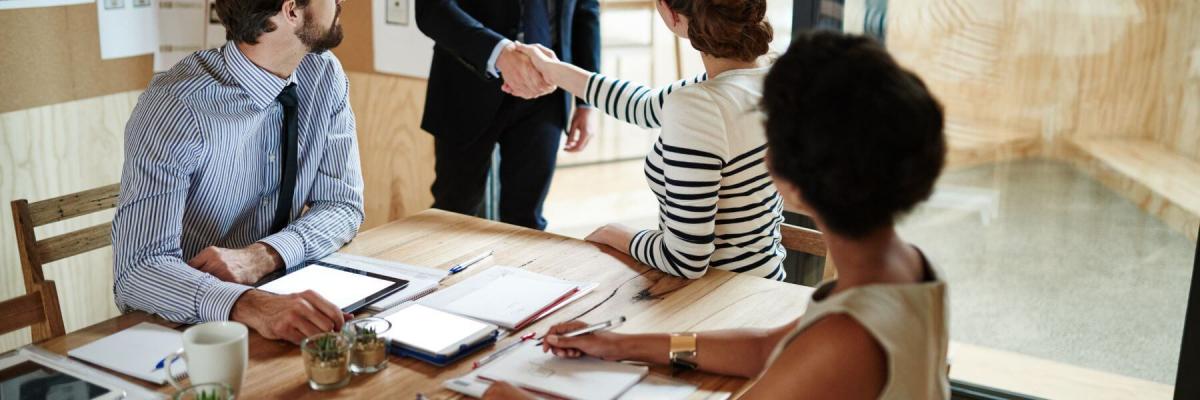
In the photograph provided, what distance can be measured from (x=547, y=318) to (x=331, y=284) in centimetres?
38

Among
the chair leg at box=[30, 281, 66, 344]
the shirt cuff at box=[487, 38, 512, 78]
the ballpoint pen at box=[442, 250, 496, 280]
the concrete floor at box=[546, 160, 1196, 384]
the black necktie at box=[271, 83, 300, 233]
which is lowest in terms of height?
the concrete floor at box=[546, 160, 1196, 384]

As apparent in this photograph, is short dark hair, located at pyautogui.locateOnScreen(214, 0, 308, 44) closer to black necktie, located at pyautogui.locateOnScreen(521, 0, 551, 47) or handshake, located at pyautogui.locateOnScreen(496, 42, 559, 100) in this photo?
handshake, located at pyautogui.locateOnScreen(496, 42, 559, 100)

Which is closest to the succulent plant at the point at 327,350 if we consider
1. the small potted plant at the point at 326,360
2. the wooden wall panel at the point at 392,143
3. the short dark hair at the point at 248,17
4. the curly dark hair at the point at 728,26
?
the small potted plant at the point at 326,360

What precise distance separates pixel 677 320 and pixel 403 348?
42cm

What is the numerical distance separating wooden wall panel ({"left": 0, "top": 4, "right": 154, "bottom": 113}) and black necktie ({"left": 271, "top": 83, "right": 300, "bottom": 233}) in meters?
1.29

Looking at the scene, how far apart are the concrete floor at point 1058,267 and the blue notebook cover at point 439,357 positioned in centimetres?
149

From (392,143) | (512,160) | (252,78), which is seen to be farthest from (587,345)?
(392,143)

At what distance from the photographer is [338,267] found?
1851 mm

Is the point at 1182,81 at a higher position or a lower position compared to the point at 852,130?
lower

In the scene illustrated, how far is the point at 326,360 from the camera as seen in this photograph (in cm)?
136

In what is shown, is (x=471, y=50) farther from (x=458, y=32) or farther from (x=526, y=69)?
(x=526, y=69)

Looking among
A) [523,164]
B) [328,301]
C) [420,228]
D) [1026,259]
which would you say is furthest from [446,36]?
[1026,259]

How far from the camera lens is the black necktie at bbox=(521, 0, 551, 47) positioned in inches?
110

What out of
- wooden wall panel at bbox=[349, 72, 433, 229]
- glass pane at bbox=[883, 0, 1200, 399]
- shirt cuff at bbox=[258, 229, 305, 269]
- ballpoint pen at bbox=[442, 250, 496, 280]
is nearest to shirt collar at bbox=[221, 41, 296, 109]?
shirt cuff at bbox=[258, 229, 305, 269]
